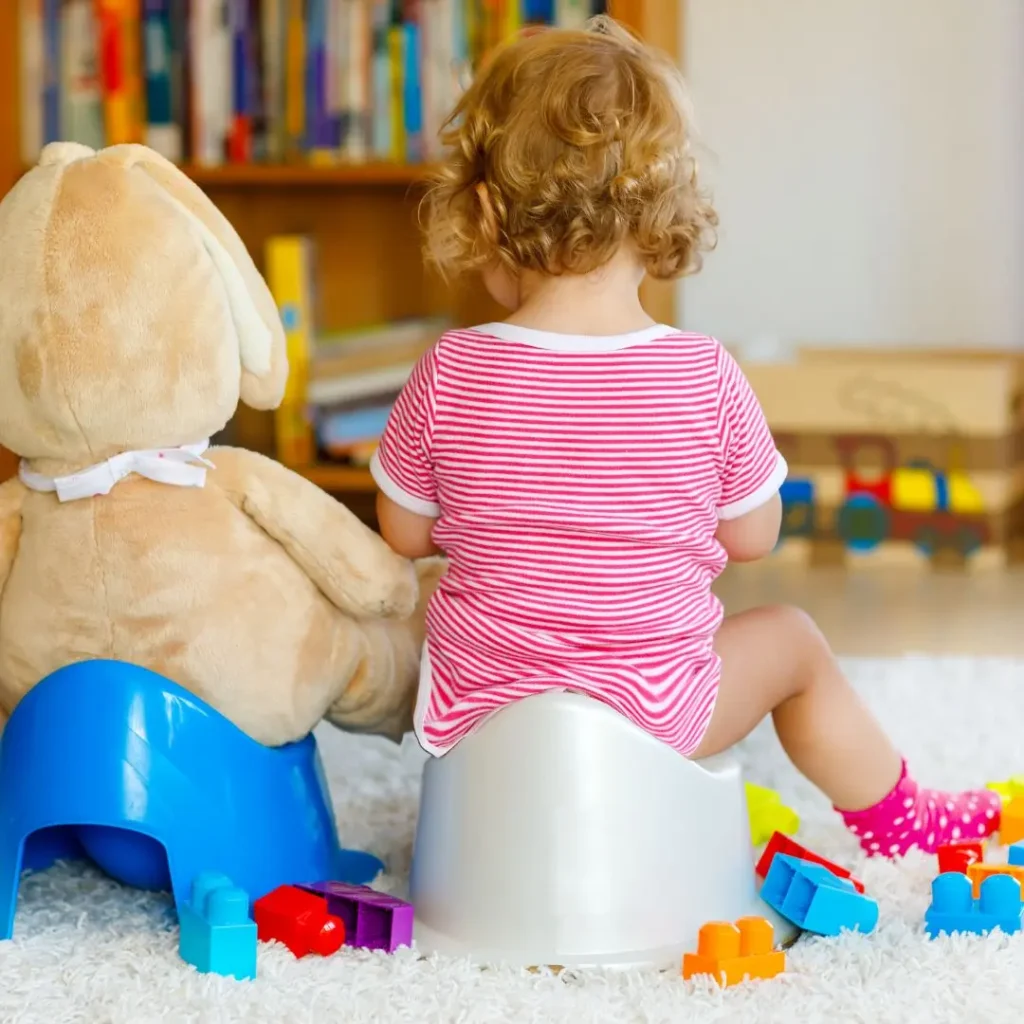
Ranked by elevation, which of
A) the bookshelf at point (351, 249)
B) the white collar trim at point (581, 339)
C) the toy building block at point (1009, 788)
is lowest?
the toy building block at point (1009, 788)

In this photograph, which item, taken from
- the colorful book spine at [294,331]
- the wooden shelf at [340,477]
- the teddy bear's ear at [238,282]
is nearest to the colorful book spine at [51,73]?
the colorful book spine at [294,331]

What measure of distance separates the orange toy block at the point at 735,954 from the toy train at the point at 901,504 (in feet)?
4.45

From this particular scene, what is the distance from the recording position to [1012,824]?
1250 mm

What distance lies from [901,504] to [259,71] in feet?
3.55

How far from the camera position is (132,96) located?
7.75 ft

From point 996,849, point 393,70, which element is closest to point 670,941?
point 996,849

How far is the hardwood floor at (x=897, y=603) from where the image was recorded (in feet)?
6.22

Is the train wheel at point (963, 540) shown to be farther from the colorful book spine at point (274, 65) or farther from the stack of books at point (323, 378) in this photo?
the colorful book spine at point (274, 65)


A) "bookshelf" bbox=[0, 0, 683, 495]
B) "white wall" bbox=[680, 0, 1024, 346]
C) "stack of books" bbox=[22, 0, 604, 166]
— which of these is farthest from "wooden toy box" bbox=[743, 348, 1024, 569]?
"stack of books" bbox=[22, 0, 604, 166]

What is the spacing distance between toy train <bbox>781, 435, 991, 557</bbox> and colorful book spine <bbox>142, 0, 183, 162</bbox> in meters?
0.99

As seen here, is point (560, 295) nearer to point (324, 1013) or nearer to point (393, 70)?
point (324, 1013)

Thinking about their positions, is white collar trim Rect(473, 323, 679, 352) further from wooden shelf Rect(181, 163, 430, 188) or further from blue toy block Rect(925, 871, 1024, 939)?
wooden shelf Rect(181, 163, 430, 188)

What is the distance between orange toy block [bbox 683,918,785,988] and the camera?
985 millimetres

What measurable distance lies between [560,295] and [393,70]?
132 centimetres
